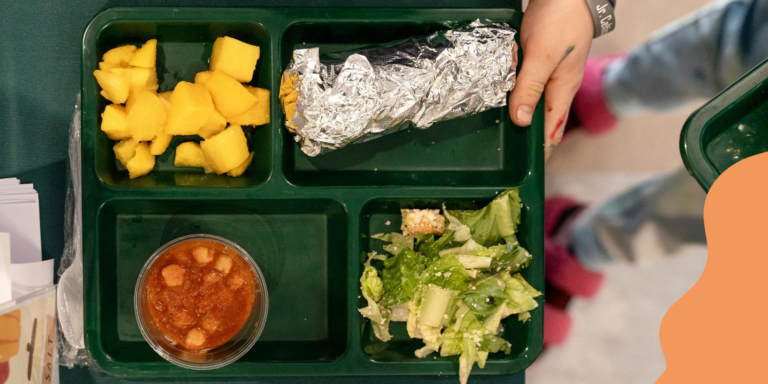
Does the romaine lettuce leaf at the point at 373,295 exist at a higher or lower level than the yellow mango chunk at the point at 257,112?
lower

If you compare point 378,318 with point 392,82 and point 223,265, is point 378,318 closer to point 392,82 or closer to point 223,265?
point 223,265

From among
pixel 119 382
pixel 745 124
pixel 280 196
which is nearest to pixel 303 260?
pixel 280 196

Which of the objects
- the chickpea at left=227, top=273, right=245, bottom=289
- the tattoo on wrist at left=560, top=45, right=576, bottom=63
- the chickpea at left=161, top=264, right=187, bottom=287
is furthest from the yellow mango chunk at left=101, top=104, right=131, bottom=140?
the tattoo on wrist at left=560, top=45, right=576, bottom=63

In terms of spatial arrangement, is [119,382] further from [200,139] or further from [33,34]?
[33,34]

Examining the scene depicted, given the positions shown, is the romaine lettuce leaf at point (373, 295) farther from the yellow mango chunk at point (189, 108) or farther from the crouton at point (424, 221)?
the yellow mango chunk at point (189, 108)

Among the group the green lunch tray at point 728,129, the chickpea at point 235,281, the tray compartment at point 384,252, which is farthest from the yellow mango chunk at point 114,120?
the green lunch tray at point 728,129

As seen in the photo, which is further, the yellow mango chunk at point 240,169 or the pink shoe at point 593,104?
the pink shoe at point 593,104

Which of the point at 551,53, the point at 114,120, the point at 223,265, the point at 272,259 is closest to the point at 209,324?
the point at 223,265

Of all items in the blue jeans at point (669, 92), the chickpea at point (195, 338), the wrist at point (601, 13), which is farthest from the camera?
the blue jeans at point (669, 92)
